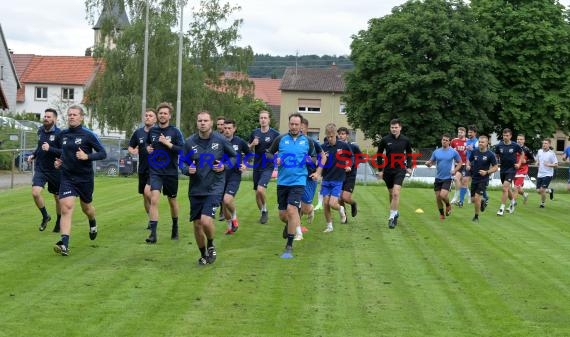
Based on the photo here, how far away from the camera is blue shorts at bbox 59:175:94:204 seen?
11438 mm

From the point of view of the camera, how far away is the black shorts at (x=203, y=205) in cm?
1028

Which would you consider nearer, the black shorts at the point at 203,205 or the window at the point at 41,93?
the black shorts at the point at 203,205

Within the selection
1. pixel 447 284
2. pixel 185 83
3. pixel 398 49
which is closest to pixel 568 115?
pixel 398 49

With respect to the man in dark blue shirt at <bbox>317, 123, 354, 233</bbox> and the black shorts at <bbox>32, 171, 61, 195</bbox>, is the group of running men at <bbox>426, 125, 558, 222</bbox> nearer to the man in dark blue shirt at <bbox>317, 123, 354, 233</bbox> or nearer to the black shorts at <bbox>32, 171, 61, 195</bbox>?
the man in dark blue shirt at <bbox>317, 123, 354, 233</bbox>

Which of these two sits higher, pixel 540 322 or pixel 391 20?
pixel 391 20

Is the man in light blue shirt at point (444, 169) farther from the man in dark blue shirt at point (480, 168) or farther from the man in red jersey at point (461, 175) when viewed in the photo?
the man in red jersey at point (461, 175)

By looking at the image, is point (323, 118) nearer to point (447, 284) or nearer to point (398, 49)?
point (398, 49)

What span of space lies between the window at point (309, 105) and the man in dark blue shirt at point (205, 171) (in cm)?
7334

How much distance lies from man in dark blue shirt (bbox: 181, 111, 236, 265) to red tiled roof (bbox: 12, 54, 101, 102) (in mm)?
75478

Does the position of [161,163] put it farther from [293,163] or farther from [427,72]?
[427,72]

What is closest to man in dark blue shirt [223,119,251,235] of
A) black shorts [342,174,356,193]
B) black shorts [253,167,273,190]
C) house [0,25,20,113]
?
black shorts [253,167,273,190]

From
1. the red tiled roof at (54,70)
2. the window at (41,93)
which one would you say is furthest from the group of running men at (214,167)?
the window at (41,93)

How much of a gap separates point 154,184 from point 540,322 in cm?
664

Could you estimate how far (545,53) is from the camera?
5253 cm
